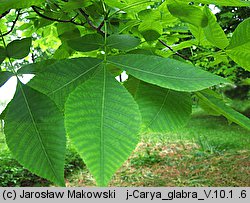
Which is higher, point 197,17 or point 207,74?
point 197,17

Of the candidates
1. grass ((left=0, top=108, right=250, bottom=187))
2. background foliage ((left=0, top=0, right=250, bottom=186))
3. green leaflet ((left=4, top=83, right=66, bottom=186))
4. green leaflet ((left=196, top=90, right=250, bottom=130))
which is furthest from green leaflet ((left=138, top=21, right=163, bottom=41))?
grass ((left=0, top=108, right=250, bottom=187))

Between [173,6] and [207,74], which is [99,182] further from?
[173,6]

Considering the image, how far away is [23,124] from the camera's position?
368 millimetres

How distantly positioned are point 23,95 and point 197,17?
29cm

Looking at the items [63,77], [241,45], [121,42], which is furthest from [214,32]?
[63,77]

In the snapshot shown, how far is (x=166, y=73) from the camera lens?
382 mm

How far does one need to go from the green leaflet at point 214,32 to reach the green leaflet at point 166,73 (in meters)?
0.15

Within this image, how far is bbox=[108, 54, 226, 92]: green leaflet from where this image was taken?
0.37m

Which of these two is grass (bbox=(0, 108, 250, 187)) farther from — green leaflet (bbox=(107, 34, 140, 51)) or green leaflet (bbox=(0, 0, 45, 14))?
green leaflet (bbox=(0, 0, 45, 14))

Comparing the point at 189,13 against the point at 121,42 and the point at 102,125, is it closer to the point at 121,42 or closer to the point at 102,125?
the point at 121,42

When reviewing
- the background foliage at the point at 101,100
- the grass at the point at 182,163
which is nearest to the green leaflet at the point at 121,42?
the background foliage at the point at 101,100

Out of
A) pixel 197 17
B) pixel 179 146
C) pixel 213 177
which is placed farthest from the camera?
pixel 179 146

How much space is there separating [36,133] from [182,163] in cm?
542
